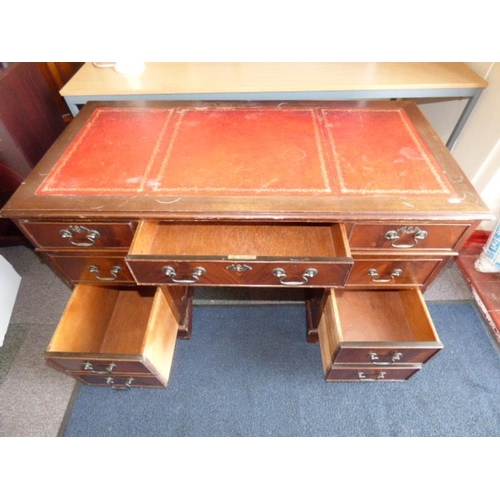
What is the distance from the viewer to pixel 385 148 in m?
1.08

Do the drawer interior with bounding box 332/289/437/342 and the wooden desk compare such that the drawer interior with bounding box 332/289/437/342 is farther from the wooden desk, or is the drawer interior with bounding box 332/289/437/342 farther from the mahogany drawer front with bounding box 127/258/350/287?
the wooden desk

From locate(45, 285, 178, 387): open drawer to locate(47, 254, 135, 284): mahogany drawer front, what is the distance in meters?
0.06

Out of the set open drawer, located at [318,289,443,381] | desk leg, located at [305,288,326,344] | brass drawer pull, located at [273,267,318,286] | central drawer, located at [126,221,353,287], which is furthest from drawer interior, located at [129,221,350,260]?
desk leg, located at [305,288,326,344]

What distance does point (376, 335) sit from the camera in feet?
4.07

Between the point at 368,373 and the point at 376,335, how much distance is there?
0.50ft

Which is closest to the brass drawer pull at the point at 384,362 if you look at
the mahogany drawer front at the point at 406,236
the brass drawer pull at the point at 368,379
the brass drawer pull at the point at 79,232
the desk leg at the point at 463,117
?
the brass drawer pull at the point at 368,379

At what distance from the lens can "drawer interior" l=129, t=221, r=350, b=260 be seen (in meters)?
1.03

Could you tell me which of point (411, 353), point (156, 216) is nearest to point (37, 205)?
point (156, 216)

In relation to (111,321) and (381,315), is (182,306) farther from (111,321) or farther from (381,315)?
(381,315)

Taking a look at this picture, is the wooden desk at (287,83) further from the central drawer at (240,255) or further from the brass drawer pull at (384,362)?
the brass drawer pull at (384,362)

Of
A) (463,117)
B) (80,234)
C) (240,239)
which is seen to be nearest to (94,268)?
(80,234)

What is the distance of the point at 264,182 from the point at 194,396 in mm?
894

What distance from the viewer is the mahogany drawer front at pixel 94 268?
1.11 metres
